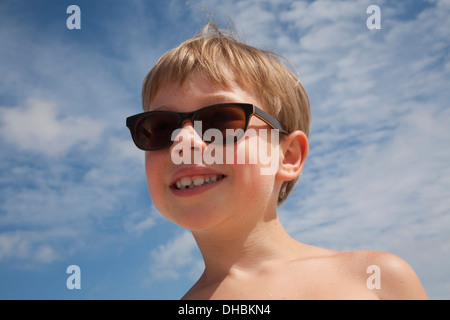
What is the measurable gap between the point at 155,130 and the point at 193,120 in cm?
36

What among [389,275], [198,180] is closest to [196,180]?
[198,180]

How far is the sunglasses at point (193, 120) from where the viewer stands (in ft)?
9.34

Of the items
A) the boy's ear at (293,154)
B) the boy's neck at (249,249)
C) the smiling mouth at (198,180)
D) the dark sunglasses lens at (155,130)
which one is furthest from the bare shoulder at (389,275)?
the dark sunglasses lens at (155,130)

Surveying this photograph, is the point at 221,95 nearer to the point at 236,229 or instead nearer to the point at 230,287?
the point at 236,229

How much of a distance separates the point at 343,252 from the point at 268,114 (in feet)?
3.73

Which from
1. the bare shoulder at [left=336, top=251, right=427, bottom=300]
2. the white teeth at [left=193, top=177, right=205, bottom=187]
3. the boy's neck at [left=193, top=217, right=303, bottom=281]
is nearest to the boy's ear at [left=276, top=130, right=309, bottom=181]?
the boy's neck at [left=193, top=217, right=303, bottom=281]

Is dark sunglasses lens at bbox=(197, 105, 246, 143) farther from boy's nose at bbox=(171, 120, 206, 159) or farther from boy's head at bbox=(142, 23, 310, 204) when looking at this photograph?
boy's head at bbox=(142, 23, 310, 204)

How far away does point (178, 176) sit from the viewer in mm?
2852

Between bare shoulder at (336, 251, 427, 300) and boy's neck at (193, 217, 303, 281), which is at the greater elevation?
boy's neck at (193, 217, 303, 281)

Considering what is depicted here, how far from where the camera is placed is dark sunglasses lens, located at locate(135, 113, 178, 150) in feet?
9.75

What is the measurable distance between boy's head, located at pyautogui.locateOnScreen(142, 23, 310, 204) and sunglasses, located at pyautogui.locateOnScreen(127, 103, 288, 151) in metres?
0.23
